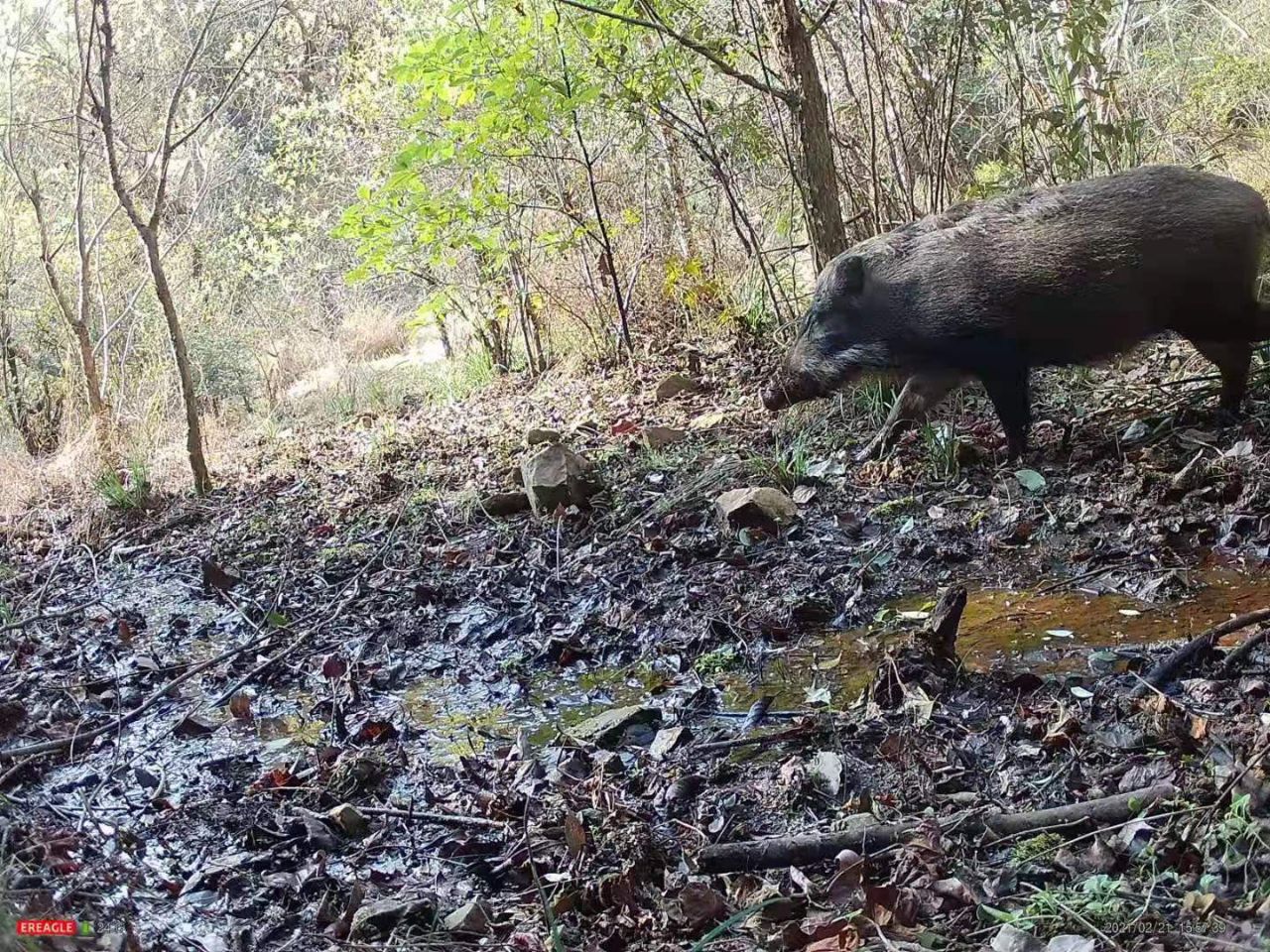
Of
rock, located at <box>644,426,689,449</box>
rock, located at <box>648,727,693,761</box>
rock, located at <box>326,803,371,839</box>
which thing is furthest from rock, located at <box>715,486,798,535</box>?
rock, located at <box>326,803,371,839</box>

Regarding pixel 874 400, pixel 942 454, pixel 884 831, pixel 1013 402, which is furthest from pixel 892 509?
pixel 884 831

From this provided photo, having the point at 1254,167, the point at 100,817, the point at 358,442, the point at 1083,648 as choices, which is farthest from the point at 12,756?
the point at 1254,167

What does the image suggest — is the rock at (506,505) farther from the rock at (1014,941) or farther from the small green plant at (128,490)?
the rock at (1014,941)

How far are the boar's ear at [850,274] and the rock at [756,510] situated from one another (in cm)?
105

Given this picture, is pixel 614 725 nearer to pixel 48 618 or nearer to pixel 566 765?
pixel 566 765

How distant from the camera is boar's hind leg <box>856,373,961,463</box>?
17.5 feet

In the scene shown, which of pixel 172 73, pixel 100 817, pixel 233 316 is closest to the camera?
pixel 100 817

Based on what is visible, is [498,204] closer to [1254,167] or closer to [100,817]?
[1254,167]

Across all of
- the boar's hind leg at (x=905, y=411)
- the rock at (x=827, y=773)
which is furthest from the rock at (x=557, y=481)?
the rock at (x=827, y=773)

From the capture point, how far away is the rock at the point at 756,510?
4.76m

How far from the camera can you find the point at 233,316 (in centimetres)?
1470

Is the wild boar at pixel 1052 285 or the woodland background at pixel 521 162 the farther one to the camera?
the woodland background at pixel 521 162

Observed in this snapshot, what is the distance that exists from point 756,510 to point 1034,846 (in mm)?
2628

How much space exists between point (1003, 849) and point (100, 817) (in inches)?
95.9
